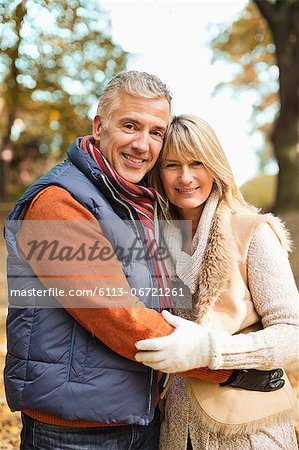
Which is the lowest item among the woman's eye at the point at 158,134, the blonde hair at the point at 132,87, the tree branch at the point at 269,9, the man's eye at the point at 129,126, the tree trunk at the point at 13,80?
the tree trunk at the point at 13,80

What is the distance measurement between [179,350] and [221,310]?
0.31m

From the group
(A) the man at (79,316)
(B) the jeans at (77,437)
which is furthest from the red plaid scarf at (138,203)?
(B) the jeans at (77,437)

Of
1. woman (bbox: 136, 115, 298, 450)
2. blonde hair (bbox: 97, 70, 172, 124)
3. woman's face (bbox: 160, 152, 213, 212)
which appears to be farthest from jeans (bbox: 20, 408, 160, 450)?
blonde hair (bbox: 97, 70, 172, 124)

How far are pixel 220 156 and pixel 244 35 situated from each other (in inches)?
447

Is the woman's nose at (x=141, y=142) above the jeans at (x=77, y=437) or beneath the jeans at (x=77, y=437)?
above

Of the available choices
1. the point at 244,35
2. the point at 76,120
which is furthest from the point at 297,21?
the point at 76,120

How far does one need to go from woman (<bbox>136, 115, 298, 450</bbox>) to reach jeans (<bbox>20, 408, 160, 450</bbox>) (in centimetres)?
22

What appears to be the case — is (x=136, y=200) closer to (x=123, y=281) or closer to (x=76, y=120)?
(x=123, y=281)

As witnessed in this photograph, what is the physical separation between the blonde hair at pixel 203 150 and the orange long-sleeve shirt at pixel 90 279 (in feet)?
1.84

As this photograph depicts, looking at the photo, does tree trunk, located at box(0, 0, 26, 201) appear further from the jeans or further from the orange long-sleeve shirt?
the jeans

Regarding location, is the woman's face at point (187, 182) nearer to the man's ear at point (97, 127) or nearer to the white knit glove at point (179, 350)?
the man's ear at point (97, 127)

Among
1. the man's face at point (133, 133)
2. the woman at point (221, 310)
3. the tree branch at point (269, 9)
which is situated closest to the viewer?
the woman at point (221, 310)

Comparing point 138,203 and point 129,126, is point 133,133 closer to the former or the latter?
point 129,126

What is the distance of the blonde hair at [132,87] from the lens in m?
2.05
